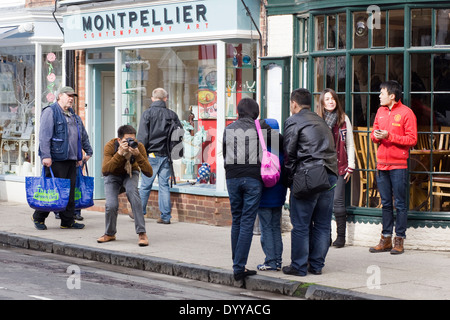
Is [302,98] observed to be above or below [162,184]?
above

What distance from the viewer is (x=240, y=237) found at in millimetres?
9766

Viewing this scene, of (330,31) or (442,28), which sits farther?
(330,31)

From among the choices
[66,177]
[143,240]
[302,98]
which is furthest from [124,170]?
[302,98]

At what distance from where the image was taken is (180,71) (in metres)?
15.2

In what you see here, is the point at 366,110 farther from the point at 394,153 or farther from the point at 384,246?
the point at 384,246

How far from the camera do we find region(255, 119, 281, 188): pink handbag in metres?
9.70

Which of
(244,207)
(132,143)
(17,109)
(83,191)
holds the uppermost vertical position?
(17,109)

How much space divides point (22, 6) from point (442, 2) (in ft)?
28.4

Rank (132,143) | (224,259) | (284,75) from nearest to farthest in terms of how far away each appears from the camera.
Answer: (224,259) → (132,143) → (284,75)

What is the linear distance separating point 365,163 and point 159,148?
3.51 m

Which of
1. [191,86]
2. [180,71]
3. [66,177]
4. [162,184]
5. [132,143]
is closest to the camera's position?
[132,143]

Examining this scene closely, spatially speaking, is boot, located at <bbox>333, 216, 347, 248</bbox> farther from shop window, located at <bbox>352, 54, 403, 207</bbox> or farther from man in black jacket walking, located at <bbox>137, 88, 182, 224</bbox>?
man in black jacket walking, located at <bbox>137, 88, 182, 224</bbox>
